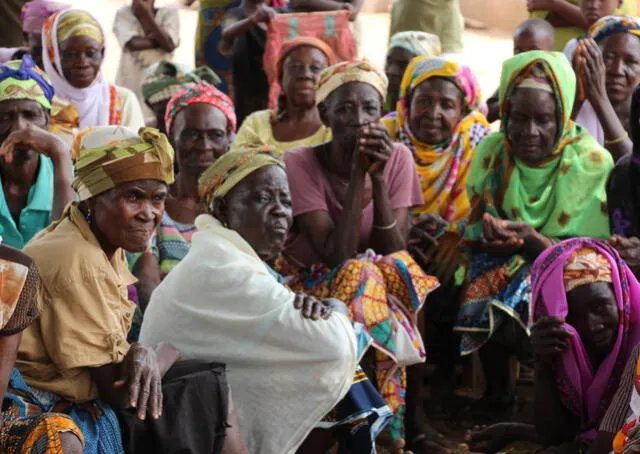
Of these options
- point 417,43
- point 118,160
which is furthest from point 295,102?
point 118,160

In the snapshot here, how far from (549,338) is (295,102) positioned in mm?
2747

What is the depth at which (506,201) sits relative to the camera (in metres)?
6.32

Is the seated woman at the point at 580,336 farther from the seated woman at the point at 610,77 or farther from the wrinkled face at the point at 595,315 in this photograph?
the seated woman at the point at 610,77

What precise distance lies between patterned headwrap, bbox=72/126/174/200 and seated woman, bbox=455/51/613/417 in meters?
2.02

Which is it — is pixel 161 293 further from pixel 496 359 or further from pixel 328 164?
pixel 496 359

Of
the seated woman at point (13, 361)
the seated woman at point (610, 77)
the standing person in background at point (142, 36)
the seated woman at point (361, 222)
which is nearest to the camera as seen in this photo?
the seated woman at point (13, 361)

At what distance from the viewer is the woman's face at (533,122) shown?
6.13 metres

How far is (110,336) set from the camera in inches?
159

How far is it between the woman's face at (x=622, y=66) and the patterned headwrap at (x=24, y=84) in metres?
3.32

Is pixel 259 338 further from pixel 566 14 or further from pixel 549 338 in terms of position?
pixel 566 14

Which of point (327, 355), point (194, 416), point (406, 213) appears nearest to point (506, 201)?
point (406, 213)

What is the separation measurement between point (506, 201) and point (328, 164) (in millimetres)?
1042

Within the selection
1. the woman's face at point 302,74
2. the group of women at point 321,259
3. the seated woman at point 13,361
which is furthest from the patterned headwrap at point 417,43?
the seated woman at point 13,361

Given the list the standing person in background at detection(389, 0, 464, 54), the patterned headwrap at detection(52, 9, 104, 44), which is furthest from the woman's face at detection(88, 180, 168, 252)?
the standing person in background at detection(389, 0, 464, 54)
